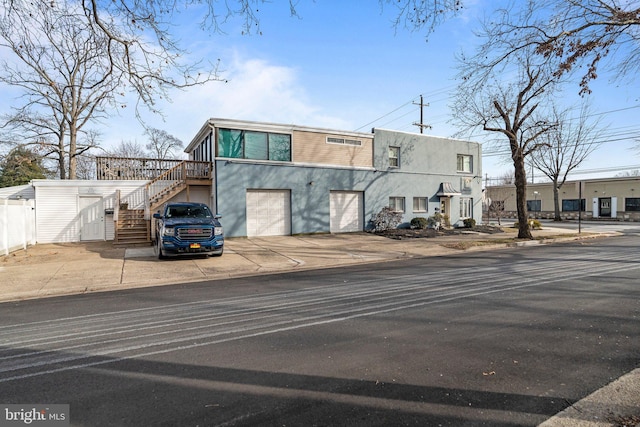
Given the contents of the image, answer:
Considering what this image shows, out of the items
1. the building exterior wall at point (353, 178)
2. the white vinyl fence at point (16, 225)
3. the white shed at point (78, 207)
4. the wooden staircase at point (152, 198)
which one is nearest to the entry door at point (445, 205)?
→ the building exterior wall at point (353, 178)

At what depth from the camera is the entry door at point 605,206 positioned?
3875 cm

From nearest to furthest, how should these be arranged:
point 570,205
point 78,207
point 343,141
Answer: point 78,207 → point 343,141 → point 570,205

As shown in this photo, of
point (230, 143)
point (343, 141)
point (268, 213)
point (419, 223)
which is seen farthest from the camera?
point (419, 223)

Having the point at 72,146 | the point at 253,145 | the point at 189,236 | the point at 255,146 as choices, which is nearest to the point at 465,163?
the point at 255,146

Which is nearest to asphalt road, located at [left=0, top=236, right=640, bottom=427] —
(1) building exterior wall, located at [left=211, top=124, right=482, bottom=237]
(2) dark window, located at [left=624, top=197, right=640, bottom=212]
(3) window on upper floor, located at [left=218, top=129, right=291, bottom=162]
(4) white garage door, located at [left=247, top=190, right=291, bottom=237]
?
(1) building exterior wall, located at [left=211, top=124, right=482, bottom=237]

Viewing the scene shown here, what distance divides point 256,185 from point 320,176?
4027 mm

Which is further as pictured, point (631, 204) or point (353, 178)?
point (631, 204)

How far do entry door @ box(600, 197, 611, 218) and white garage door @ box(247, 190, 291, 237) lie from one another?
131ft

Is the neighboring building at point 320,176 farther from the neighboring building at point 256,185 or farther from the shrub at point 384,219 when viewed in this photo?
the shrub at point 384,219

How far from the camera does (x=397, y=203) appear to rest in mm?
23266

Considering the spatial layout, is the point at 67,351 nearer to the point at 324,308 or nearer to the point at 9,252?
the point at 324,308

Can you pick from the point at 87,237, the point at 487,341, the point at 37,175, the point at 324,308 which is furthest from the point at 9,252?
the point at 37,175

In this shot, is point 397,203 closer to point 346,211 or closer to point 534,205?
point 346,211

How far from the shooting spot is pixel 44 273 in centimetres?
966
